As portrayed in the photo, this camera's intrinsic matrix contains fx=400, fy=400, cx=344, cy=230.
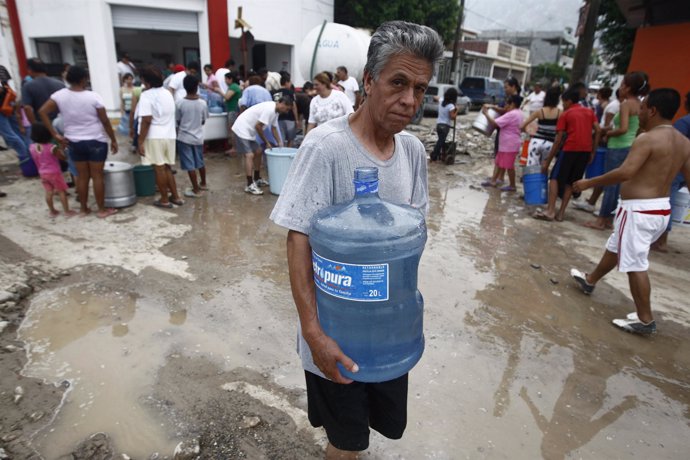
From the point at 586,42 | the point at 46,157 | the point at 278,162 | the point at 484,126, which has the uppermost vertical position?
the point at 586,42

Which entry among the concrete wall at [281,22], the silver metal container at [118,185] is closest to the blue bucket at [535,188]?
the silver metal container at [118,185]

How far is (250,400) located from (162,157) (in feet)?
13.9

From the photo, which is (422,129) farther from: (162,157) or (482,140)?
(162,157)

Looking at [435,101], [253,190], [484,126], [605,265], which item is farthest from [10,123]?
[435,101]

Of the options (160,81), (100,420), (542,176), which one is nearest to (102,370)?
(100,420)

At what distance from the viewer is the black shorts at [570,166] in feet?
18.9

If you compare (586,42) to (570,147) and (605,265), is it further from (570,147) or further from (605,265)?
(605,265)

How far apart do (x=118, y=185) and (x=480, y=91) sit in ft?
71.0

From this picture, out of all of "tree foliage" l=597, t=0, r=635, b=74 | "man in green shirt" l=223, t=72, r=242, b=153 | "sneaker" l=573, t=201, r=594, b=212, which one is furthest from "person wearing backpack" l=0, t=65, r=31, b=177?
"tree foliage" l=597, t=0, r=635, b=74

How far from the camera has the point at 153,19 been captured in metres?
→ 12.1

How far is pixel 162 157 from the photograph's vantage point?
18.2 ft

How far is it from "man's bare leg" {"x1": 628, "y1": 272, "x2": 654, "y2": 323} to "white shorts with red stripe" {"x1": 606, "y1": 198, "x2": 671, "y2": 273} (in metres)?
0.06

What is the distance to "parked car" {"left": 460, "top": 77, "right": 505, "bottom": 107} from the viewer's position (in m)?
22.6

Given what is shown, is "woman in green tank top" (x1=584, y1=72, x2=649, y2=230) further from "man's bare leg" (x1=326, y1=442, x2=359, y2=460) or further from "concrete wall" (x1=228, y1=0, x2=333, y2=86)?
"concrete wall" (x1=228, y1=0, x2=333, y2=86)
